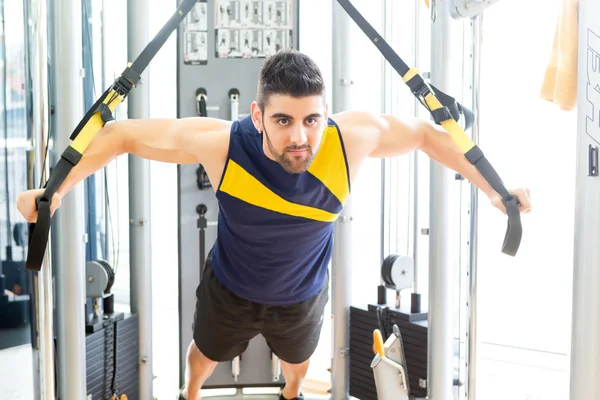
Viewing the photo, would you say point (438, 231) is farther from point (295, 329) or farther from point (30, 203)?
point (30, 203)

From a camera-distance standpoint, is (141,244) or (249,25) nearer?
(141,244)

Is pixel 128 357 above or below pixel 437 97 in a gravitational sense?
below

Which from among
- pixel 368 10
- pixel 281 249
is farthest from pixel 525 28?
pixel 281 249

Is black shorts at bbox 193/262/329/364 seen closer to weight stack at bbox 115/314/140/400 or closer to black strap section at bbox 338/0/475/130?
weight stack at bbox 115/314/140/400

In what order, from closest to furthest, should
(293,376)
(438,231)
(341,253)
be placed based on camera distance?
(438,231) < (293,376) < (341,253)

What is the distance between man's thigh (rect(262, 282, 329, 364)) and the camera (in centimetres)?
275

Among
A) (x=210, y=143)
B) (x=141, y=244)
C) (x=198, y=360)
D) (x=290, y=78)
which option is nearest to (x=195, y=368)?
(x=198, y=360)

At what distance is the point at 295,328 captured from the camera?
2.78 metres

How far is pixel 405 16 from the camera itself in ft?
11.9

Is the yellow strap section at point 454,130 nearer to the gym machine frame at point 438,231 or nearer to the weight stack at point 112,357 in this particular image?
the gym machine frame at point 438,231

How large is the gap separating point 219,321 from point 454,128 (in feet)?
4.31

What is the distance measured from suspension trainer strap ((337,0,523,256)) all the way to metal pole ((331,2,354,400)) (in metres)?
1.34

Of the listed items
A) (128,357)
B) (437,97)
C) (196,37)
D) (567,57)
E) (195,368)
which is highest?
(196,37)

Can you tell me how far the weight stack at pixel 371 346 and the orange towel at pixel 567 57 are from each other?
4.41 feet
